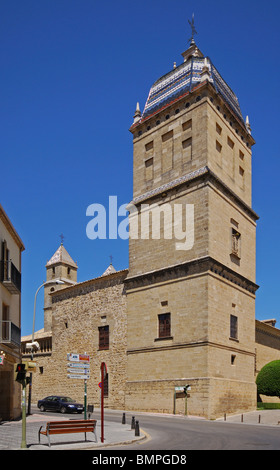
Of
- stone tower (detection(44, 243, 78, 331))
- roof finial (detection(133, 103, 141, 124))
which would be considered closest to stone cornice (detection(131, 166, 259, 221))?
roof finial (detection(133, 103, 141, 124))

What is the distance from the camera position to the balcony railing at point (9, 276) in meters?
21.9

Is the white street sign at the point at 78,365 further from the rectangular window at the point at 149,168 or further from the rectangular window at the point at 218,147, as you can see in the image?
the rectangular window at the point at 149,168

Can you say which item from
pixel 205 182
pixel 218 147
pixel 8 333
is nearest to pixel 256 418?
pixel 205 182

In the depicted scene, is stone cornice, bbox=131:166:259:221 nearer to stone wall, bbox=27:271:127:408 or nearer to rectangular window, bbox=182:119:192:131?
rectangular window, bbox=182:119:192:131

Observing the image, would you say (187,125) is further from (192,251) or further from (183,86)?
(192,251)

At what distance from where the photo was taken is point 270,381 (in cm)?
3419

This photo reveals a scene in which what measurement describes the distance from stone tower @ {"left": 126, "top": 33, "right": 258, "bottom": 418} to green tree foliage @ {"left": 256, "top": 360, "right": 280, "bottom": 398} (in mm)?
1379

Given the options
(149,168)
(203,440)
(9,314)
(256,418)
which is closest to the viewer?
(203,440)

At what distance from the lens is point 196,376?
2905 centimetres

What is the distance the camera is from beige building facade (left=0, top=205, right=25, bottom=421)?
22.0 metres

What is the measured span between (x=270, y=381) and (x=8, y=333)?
1995 cm

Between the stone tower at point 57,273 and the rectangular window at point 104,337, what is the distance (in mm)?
30739

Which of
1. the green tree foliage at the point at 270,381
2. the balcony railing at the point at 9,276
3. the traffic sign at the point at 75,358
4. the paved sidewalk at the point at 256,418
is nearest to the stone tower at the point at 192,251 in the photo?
the paved sidewalk at the point at 256,418
